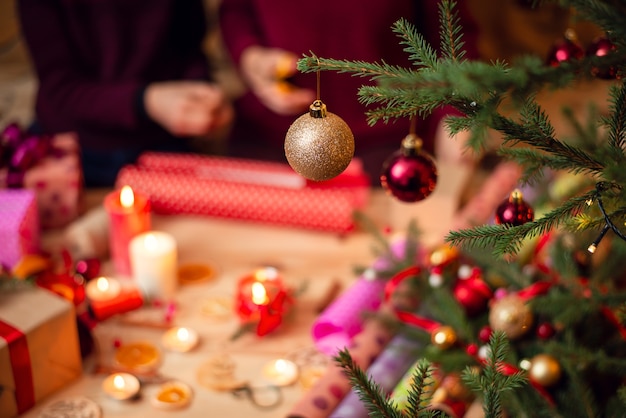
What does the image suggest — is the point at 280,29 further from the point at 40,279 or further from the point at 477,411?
the point at 477,411

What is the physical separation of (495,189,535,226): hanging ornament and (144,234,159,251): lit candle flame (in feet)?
1.86

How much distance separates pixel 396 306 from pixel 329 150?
44cm

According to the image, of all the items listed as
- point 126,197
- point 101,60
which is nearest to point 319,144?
point 126,197

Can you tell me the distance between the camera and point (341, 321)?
913 mm

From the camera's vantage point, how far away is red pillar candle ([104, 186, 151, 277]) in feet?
3.50

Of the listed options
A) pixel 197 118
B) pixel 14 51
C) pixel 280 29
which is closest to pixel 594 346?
pixel 197 118

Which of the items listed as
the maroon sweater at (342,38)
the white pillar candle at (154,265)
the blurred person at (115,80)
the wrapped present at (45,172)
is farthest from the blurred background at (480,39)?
the white pillar candle at (154,265)

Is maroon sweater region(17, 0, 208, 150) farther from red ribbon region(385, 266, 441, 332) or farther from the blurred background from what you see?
red ribbon region(385, 266, 441, 332)

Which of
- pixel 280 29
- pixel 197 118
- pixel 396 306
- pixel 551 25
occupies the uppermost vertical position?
pixel 551 25

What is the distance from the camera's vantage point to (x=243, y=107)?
5.72ft

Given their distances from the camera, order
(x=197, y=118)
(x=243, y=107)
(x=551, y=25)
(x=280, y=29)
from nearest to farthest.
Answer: (x=197, y=118)
(x=280, y=29)
(x=243, y=107)
(x=551, y=25)

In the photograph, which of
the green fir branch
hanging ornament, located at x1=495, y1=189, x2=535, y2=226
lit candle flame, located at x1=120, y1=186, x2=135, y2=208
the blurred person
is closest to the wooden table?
lit candle flame, located at x1=120, y1=186, x2=135, y2=208

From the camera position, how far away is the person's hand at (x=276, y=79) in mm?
1416

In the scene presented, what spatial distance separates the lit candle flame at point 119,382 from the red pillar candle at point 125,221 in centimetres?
29
